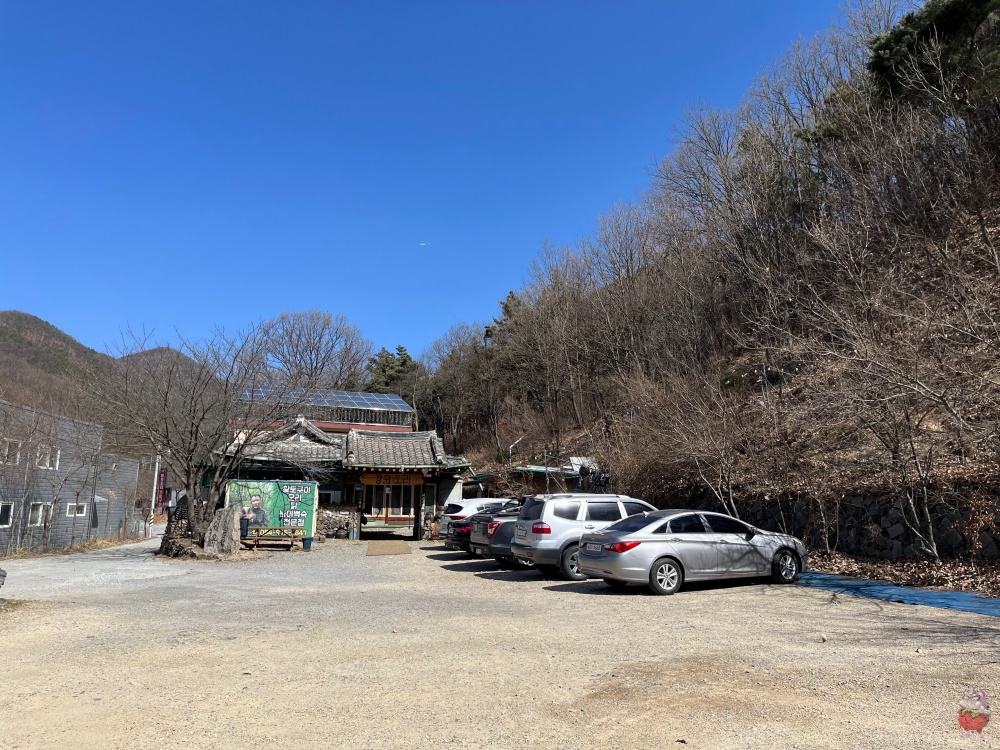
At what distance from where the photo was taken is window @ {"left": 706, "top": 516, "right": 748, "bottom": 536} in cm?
1241

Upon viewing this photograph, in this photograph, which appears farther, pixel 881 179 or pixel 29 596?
pixel 881 179

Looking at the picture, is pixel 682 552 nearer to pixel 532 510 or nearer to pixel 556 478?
pixel 532 510

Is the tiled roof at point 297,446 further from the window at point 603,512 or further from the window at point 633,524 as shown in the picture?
the window at point 633,524

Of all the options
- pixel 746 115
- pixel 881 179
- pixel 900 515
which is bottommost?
pixel 900 515

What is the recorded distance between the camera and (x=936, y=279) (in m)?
18.6

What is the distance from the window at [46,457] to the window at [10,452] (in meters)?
0.72

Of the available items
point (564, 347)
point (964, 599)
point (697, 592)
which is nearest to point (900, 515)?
point (964, 599)

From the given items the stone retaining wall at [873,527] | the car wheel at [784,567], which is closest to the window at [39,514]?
the stone retaining wall at [873,527]

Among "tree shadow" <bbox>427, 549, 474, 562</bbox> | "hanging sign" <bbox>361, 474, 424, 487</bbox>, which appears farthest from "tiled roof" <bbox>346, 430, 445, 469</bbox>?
"tree shadow" <bbox>427, 549, 474, 562</bbox>

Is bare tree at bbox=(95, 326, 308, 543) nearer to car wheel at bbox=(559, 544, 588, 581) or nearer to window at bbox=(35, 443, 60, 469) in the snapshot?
window at bbox=(35, 443, 60, 469)

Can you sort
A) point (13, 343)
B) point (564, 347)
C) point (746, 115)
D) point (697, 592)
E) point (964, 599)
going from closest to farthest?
point (964, 599) → point (697, 592) → point (746, 115) → point (564, 347) → point (13, 343)

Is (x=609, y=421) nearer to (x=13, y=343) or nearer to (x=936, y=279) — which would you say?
(x=936, y=279)

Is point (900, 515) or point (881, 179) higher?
point (881, 179)

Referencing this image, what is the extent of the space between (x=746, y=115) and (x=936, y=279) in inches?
574
